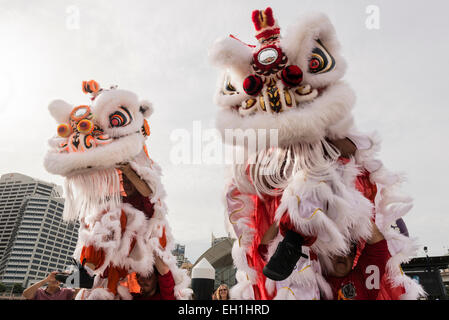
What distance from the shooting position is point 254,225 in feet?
4.75

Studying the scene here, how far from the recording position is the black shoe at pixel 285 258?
1123mm

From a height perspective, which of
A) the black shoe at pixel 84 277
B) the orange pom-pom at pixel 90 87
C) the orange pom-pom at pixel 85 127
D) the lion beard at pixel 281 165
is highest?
the orange pom-pom at pixel 90 87

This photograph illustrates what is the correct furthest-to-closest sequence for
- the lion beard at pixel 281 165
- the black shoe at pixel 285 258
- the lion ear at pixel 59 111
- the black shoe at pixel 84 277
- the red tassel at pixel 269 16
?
Answer: the lion ear at pixel 59 111, the black shoe at pixel 84 277, the red tassel at pixel 269 16, the lion beard at pixel 281 165, the black shoe at pixel 285 258

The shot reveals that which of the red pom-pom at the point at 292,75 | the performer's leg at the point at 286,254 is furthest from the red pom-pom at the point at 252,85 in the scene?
the performer's leg at the point at 286,254

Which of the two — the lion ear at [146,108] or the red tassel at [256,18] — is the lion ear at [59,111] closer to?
the lion ear at [146,108]

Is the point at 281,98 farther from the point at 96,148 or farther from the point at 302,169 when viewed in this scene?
the point at 96,148

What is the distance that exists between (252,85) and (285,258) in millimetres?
801

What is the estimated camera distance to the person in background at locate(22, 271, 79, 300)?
256cm

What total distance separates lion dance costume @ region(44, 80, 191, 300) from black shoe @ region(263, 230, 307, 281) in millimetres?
1124

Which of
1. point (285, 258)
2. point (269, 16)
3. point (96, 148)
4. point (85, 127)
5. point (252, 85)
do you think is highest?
point (269, 16)

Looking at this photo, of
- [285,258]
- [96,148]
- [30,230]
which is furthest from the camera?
[30,230]

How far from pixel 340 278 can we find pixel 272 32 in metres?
1.27

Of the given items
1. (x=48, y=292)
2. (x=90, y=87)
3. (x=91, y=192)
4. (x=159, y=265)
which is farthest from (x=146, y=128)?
(x=48, y=292)

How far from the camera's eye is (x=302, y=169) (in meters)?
1.28
